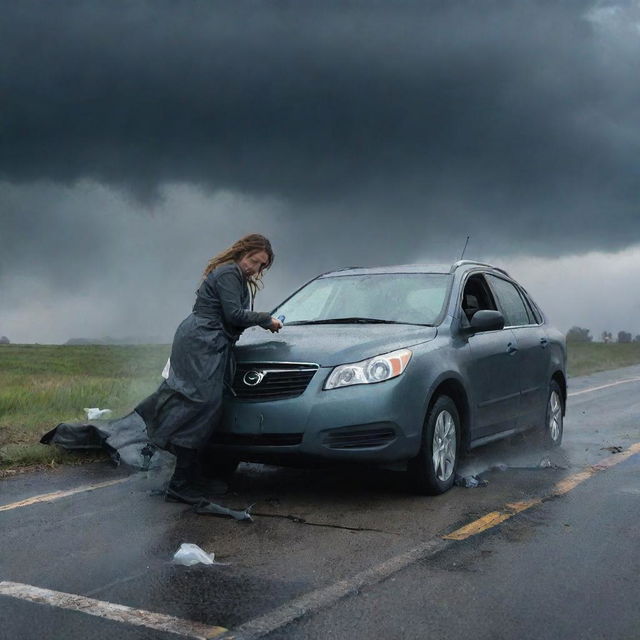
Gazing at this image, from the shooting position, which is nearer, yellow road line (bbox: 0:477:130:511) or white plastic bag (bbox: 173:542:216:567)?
white plastic bag (bbox: 173:542:216:567)

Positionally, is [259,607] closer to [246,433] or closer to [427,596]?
[427,596]

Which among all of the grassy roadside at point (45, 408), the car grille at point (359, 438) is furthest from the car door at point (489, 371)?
the grassy roadside at point (45, 408)

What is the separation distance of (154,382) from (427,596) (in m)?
11.0

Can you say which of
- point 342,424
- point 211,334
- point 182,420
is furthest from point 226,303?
point 342,424

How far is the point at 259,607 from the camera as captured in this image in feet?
14.4

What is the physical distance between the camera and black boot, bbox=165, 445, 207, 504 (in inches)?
270

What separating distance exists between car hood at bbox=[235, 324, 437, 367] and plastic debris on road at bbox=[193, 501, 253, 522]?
43.3 inches

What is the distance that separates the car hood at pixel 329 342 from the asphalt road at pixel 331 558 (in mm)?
1057

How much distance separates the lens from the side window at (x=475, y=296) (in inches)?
326

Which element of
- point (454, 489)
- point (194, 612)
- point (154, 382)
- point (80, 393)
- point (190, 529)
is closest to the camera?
point (194, 612)

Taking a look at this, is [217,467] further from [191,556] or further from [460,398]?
[191,556]

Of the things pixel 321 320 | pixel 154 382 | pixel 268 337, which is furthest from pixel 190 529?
pixel 154 382

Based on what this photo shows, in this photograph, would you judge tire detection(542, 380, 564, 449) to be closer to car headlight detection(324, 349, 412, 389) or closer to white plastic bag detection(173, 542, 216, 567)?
car headlight detection(324, 349, 412, 389)

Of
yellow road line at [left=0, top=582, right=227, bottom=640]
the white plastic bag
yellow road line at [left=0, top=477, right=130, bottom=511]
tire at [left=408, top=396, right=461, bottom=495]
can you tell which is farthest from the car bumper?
yellow road line at [left=0, top=582, right=227, bottom=640]
